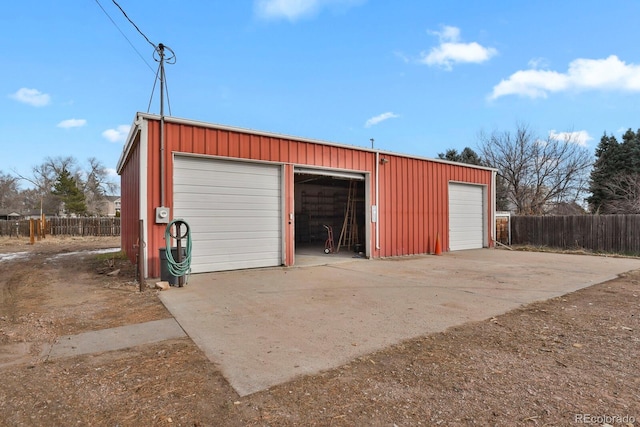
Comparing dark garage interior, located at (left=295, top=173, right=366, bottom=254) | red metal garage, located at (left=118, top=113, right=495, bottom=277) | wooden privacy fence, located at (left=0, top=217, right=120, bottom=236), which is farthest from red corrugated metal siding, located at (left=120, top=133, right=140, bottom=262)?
wooden privacy fence, located at (left=0, top=217, right=120, bottom=236)

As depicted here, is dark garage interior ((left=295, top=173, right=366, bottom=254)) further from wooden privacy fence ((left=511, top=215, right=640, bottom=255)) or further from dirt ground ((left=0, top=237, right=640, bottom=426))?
dirt ground ((left=0, top=237, right=640, bottom=426))

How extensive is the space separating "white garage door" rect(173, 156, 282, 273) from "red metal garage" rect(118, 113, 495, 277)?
2 cm

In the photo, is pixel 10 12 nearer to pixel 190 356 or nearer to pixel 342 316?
pixel 190 356

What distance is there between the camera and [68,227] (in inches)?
967

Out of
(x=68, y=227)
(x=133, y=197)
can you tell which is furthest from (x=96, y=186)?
(x=133, y=197)

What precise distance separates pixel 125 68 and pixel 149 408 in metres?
9.18

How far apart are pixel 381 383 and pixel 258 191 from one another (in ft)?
22.0

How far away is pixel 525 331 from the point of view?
397 centimetres

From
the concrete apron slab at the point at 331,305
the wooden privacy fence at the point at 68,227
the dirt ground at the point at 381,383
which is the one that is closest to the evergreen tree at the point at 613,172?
the concrete apron slab at the point at 331,305

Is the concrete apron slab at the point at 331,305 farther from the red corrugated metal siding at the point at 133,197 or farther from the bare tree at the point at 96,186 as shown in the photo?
the bare tree at the point at 96,186

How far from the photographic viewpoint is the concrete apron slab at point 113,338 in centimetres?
344

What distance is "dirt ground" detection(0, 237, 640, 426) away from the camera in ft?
7.39

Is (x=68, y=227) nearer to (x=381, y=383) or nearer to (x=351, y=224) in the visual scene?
(x=351, y=224)

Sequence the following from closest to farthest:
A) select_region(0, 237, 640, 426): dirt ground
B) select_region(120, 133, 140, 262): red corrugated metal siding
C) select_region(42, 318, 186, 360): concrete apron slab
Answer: select_region(0, 237, 640, 426): dirt ground
select_region(42, 318, 186, 360): concrete apron slab
select_region(120, 133, 140, 262): red corrugated metal siding
